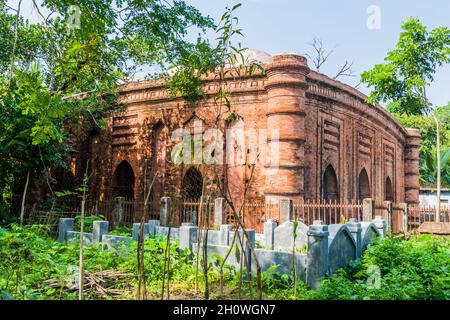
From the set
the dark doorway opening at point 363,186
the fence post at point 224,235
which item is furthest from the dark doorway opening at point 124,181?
the dark doorway opening at point 363,186

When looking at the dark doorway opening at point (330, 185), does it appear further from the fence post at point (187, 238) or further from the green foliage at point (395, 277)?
the fence post at point (187, 238)

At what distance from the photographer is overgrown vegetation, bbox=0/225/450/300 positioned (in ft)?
11.7

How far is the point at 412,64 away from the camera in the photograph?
8.10m

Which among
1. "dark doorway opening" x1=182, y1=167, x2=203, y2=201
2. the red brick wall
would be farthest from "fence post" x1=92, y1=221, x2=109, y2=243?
"dark doorway opening" x1=182, y1=167, x2=203, y2=201

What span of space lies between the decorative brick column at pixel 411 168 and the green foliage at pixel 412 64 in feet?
31.3

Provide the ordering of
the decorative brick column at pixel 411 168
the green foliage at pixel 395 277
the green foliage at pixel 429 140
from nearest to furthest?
the green foliage at pixel 395 277 < the decorative brick column at pixel 411 168 < the green foliage at pixel 429 140

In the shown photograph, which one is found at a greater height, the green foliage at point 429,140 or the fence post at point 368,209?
the green foliage at point 429,140

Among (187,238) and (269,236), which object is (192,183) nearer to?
(269,236)

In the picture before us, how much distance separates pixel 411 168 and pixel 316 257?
15299 mm

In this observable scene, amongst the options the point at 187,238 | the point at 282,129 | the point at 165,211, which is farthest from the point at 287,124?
the point at 187,238

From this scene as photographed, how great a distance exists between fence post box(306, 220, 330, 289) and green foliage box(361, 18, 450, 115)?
5593 millimetres

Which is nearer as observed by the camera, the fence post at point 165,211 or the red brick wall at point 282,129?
the fence post at point 165,211

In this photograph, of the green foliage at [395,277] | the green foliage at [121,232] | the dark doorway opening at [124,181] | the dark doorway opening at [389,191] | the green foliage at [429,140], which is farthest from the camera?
the green foliage at [429,140]

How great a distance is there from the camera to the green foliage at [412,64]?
7965 mm
